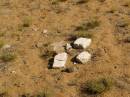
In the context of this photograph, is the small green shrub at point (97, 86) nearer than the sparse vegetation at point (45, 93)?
Yes

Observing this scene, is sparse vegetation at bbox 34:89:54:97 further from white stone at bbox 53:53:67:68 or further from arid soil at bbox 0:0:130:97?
white stone at bbox 53:53:67:68

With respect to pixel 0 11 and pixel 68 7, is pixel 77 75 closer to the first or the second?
pixel 68 7

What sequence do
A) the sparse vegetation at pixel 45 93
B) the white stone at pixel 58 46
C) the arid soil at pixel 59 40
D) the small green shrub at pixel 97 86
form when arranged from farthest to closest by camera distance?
the white stone at pixel 58 46, the arid soil at pixel 59 40, the sparse vegetation at pixel 45 93, the small green shrub at pixel 97 86

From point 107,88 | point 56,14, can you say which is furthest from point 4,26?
point 107,88

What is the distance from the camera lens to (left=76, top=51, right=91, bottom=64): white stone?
8.35 m

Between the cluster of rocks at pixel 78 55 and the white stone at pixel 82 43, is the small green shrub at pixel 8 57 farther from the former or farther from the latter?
the white stone at pixel 82 43

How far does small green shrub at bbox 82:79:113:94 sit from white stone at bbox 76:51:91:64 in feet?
2.67

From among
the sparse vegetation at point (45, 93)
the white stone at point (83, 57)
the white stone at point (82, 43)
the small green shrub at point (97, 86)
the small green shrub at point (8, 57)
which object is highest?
the white stone at point (82, 43)

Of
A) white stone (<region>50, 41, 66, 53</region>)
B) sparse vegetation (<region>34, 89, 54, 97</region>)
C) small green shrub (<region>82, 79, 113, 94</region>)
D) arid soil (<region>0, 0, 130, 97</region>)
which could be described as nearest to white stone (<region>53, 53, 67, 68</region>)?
arid soil (<region>0, 0, 130, 97</region>)

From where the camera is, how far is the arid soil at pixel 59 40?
785 cm

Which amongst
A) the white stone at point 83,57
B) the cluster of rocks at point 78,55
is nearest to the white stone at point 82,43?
the cluster of rocks at point 78,55

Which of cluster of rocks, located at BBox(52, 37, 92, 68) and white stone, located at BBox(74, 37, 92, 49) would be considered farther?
white stone, located at BBox(74, 37, 92, 49)

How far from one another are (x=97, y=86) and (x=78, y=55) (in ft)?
4.22

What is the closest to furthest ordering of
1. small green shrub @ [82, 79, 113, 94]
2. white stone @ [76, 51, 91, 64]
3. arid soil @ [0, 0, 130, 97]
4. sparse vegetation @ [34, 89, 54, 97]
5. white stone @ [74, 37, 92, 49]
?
small green shrub @ [82, 79, 113, 94] → sparse vegetation @ [34, 89, 54, 97] → arid soil @ [0, 0, 130, 97] → white stone @ [76, 51, 91, 64] → white stone @ [74, 37, 92, 49]
